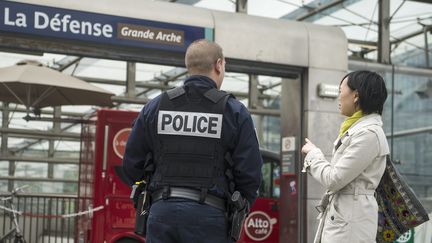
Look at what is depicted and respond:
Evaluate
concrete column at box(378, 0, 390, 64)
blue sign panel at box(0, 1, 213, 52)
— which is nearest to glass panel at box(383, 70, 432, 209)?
concrete column at box(378, 0, 390, 64)

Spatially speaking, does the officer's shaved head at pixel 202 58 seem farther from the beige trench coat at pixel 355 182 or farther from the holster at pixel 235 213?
the beige trench coat at pixel 355 182

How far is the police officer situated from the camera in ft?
10.9

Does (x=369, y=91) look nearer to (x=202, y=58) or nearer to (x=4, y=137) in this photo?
(x=202, y=58)

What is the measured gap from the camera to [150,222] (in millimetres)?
3391

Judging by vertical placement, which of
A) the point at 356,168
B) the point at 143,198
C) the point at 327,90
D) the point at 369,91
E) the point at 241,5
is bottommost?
the point at 143,198

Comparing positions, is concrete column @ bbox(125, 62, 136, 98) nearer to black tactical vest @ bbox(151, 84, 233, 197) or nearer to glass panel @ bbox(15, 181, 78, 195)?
glass panel @ bbox(15, 181, 78, 195)

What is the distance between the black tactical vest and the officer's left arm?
0.07m

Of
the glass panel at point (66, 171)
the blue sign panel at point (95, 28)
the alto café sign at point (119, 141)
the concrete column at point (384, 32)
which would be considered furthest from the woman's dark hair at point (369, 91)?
the glass panel at point (66, 171)

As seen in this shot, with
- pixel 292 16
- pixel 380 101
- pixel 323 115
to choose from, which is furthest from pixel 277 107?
pixel 380 101

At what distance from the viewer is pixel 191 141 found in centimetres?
343

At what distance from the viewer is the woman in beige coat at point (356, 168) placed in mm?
4035

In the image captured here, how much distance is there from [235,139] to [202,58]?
44 cm

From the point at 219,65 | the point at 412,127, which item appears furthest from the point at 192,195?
the point at 412,127

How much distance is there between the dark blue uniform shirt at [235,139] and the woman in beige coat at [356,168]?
29.5 inches
